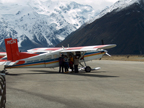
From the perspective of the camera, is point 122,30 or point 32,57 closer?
point 32,57

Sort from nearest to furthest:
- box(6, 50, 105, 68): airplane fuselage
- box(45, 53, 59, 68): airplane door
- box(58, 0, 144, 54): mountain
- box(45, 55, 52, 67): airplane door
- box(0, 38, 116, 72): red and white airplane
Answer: box(0, 38, 116, 72): red and white airplane
box(6, 50, 105, 68): airplane fuselage
box(45, 55, 52, 67): airplane door
box(45, 53, 59, 68): airplane door
box(58, 0, 144, 54): mountain

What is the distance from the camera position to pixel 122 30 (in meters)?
148

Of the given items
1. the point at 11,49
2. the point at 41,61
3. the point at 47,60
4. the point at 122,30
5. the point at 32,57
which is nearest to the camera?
the point at 11,49

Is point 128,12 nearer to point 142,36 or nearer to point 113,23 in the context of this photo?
point 113,23

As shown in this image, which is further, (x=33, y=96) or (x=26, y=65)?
(x=26, y=65)

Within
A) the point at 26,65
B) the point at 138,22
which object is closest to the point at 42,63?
the point at 26,65

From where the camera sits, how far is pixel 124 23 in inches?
6014

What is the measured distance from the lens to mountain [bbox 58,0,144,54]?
445 feet

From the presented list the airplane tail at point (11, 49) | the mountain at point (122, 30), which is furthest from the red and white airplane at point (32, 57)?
the mountain at point (122, 30)

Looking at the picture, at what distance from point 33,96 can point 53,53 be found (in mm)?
12998

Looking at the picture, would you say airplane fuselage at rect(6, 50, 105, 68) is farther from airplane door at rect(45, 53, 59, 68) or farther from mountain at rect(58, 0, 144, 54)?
mountain at rect(58, 0, 144, 54)

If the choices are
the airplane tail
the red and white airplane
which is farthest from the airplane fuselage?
the airplane tail

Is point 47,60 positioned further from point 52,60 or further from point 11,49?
point 11,49

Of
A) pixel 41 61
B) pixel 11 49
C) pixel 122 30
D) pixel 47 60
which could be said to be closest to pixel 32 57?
pixel 41 61
